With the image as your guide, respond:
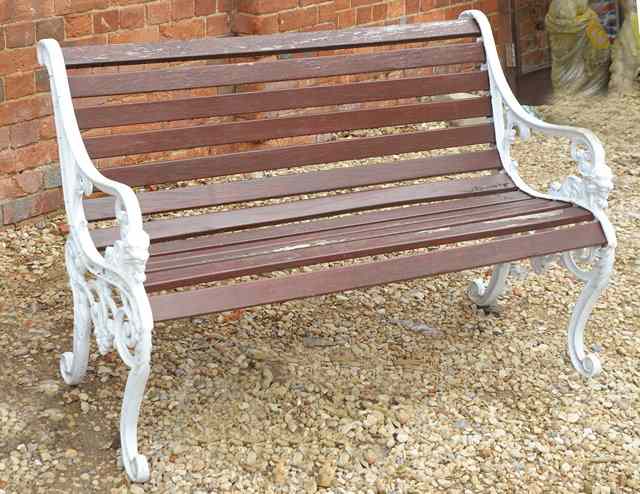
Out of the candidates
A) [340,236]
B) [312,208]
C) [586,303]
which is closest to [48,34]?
[312,208]

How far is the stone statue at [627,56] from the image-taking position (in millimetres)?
6641

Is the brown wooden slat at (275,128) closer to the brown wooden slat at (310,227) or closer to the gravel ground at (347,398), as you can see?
the brown wooden slat at (310,227)

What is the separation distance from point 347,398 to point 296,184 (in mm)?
700

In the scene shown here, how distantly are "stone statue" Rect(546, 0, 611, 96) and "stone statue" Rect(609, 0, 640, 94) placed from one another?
153mm

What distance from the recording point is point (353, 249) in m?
3.13

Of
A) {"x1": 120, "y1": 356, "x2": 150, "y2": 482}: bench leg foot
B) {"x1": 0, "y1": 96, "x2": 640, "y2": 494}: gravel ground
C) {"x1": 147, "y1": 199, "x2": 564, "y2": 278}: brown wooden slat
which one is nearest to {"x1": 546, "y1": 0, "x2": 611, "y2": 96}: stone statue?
{"x1": 0, "y1": 96, "x2": 640, "y2": 494}: gravel ground

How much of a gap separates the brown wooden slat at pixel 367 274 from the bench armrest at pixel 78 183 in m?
0.15

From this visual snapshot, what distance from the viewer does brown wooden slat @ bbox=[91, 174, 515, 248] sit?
334 centimetres

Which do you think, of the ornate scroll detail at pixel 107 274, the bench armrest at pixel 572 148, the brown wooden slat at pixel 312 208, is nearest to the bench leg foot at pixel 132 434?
the ornate scroll detail at pixel 107 274

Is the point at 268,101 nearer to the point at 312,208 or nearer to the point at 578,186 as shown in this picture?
the point at 312,208

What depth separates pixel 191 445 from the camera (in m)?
3.18

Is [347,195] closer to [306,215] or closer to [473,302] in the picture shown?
[306,215]

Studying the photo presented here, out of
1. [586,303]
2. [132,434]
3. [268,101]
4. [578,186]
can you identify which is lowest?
[132,434]

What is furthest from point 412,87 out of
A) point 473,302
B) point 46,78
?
point 46,78
